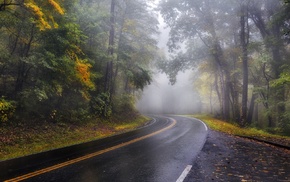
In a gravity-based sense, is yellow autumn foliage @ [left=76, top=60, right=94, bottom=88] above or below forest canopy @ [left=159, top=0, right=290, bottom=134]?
below

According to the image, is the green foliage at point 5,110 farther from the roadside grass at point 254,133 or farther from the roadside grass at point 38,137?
the roadside grass at point 254,133

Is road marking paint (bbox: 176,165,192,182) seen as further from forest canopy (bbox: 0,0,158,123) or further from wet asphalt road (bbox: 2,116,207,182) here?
forest canopy (bbox: 0,0,158,123)

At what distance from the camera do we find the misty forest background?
12.9 m

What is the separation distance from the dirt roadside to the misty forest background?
208 inches

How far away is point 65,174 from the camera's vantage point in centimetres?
703

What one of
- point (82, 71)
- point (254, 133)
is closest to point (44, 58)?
point (82, 71)

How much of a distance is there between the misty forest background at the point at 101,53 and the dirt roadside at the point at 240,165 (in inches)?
208

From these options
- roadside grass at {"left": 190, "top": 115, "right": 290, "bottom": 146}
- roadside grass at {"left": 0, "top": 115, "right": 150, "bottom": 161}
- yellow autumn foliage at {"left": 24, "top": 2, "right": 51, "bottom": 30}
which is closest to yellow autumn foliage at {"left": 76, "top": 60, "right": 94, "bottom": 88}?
roadside grass at {"left": 0, "top": 115, "right": 150, "bottom": 161}

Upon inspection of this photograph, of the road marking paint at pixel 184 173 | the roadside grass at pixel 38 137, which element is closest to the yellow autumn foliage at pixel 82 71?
the roadside grass at pixel 38 137

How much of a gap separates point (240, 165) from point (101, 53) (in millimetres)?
14709

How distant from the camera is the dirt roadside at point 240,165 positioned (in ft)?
22.1

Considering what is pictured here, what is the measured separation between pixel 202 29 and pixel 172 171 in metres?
22.3

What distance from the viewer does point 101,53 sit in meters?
19.8

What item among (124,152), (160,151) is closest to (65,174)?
(124,152)
